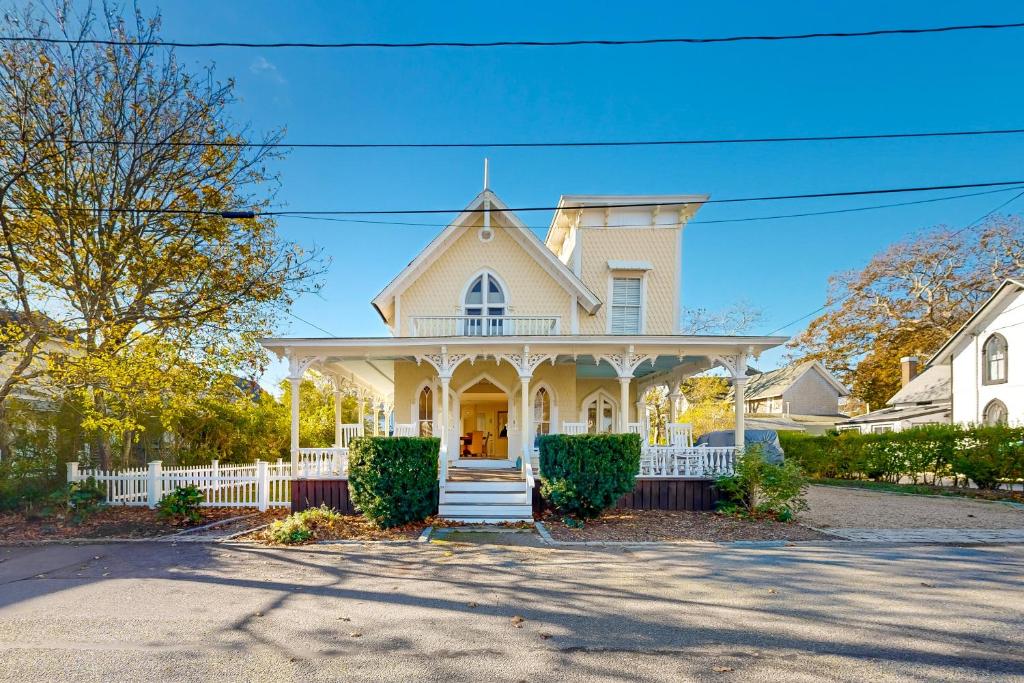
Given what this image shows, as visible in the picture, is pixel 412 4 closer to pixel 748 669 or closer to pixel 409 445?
pixel 409 445

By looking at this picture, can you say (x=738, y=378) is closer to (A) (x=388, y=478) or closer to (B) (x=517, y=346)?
(B) (x=517, y=346)

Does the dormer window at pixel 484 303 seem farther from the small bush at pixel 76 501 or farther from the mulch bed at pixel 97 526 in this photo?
the small bush at pixel 76 501

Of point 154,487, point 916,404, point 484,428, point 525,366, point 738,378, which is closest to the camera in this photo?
point 154,487

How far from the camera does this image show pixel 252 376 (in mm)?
14086

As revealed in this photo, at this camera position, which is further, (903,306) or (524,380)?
(903,306)

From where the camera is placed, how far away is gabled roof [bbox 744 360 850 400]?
43.1 metres

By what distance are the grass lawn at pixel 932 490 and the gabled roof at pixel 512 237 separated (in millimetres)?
11894

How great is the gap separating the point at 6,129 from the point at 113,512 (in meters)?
8.25

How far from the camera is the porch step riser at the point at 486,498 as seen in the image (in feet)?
37.1

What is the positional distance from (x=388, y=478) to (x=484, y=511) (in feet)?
7.39

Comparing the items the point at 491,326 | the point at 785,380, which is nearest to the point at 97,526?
the point at 491,326

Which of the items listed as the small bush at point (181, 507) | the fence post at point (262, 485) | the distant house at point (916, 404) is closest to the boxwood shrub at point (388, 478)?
the fence post at point (262, 485)

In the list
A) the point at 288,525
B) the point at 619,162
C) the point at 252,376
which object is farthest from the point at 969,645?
the point at 252,376

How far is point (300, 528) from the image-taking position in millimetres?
9289
